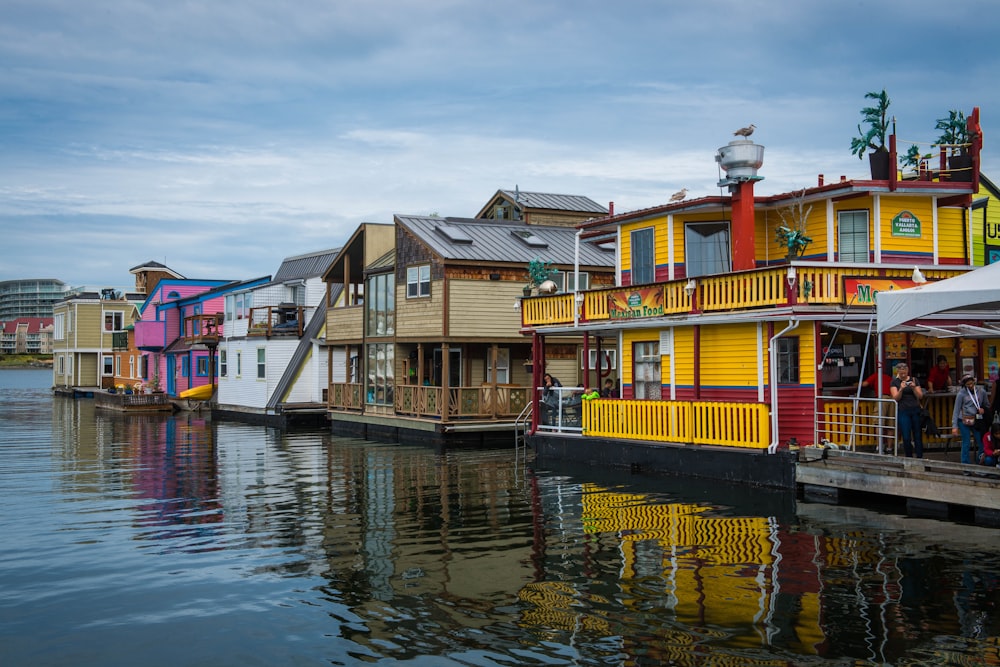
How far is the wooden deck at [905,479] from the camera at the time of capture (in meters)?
16.5

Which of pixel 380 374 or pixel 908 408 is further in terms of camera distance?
pixel 380 374

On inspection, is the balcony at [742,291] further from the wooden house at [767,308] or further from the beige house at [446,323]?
the beige house at [446,323]

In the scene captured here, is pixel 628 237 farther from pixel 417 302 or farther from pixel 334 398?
pixel 334 398

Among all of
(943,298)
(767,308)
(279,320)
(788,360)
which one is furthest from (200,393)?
(943,298)

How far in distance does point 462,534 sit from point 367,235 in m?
25.4

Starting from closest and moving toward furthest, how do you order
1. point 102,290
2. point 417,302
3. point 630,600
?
point 630,600, point 417,302, point 102,290

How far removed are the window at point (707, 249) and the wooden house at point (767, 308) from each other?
0.11 ft

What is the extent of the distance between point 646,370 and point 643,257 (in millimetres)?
3251

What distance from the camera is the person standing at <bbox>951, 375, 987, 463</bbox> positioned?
1842 cm

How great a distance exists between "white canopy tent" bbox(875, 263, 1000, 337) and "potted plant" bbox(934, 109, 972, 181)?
695 centimetres

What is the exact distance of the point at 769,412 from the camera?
21.5 meters

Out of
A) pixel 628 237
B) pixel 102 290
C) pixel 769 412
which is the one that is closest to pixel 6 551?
pixel 769 412

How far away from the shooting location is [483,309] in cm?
3531

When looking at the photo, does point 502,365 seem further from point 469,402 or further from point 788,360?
point 788,360
